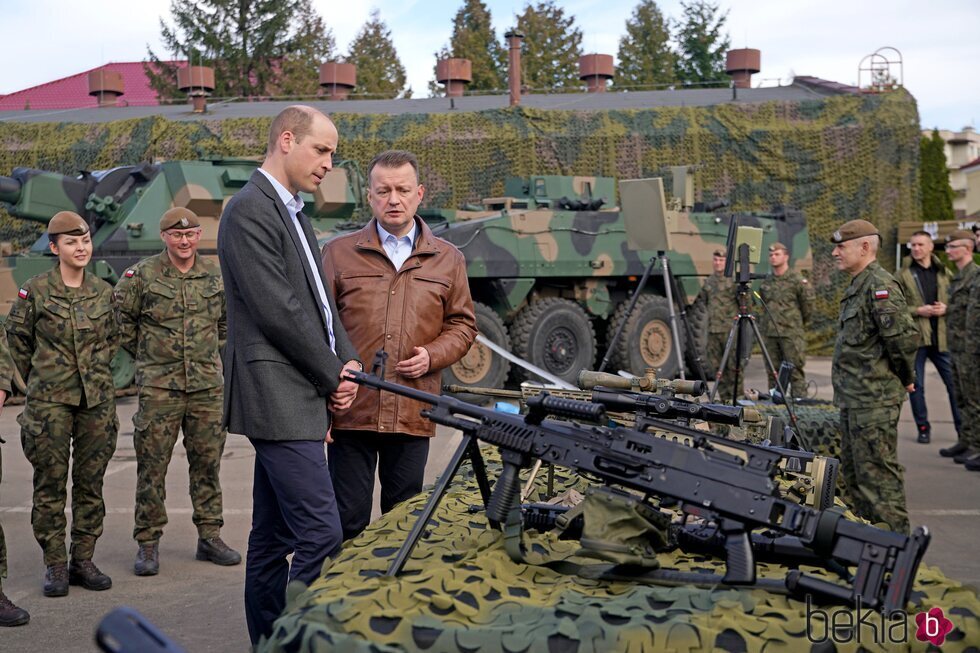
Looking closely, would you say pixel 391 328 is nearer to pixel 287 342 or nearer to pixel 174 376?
pixel 287 342

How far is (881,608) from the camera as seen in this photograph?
236cm

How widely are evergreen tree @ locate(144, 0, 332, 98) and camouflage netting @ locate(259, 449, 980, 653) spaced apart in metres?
31.3

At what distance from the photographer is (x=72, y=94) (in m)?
34.3

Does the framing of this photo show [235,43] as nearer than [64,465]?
No

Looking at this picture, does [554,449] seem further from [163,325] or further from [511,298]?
[511,298]

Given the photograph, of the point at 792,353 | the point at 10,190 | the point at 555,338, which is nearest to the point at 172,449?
the point at 792,353

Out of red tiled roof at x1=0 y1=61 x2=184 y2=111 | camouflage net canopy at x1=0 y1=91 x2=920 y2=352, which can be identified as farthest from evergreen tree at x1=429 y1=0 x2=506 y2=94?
camouflage net canopy at x1=0 y1=91 x2=920 y2=352

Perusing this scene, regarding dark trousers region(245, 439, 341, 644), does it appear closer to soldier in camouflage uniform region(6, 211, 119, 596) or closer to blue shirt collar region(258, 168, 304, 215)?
blue shirt collar region(258, 168, 304, 215)

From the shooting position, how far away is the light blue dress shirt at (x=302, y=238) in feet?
11.0

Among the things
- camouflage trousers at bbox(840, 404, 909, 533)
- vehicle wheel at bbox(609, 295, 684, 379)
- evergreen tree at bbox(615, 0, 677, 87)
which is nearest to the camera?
camouflage trousers at bbox(840, 404, 909, 533)

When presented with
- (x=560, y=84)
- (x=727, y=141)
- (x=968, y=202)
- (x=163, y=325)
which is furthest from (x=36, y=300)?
(x=968, y=202)

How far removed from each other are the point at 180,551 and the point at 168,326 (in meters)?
1.20

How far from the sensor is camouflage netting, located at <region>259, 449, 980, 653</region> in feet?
7.59

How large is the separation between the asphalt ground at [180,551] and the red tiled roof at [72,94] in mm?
24803
